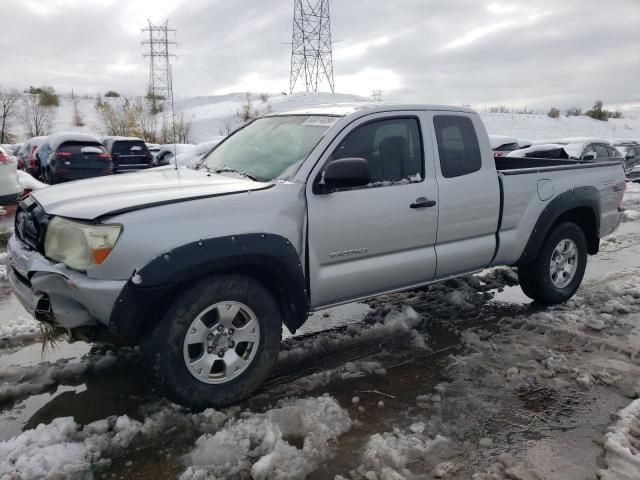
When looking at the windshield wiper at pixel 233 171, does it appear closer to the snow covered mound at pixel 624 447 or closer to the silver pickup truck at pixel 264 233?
the silver pickup truck at pixel 264 233

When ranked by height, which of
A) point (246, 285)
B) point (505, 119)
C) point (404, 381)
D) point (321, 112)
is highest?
point (505, 119)

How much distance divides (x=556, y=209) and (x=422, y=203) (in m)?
1.80

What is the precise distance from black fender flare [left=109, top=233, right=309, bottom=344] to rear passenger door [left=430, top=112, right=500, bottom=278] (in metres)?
1.41

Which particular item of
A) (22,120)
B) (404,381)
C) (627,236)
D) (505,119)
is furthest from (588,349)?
(22,120)

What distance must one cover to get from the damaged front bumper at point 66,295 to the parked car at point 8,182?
7080 mm

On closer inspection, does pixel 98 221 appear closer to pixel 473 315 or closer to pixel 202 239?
pixel 202 239

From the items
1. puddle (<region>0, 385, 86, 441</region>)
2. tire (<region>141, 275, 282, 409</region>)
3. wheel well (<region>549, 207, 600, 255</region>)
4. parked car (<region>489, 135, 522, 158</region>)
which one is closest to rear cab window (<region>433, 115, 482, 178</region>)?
wheel well (<region>549, 207, 600, 255</region>)

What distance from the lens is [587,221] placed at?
5.63 m

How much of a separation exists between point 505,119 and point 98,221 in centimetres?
4863

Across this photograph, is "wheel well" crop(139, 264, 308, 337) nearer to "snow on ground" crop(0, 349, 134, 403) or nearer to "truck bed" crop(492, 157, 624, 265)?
"snow on ground" crop(0, 349, 134, 403)

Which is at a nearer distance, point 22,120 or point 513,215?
point 513,215

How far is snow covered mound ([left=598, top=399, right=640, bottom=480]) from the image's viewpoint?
2.76 meters

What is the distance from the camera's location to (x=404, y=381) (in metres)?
3.79

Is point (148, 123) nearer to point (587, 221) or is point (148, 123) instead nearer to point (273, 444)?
point (587, 221)
